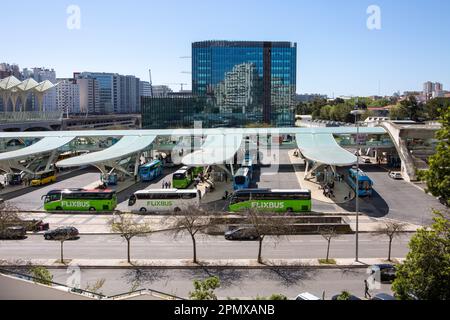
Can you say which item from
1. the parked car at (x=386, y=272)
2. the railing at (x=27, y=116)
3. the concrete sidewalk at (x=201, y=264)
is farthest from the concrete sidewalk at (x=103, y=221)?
the railing at (x=27, y=116)

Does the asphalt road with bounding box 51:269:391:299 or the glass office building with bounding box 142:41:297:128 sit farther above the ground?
the glass office building with bounding box 142:41:297:128

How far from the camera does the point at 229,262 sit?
1848 centimetres

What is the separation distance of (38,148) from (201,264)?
2773 centimetres

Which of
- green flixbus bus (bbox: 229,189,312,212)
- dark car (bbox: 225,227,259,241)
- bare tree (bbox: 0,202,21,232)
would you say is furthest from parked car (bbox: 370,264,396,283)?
bare tree (bbox: 0,202,21,232)

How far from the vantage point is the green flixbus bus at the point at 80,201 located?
27891 millimetres

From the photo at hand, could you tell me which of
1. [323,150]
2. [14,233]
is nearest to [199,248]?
[14,233]

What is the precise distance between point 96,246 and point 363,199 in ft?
60.2

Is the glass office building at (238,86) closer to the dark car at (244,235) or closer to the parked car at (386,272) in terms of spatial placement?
the dark car at (244,235)

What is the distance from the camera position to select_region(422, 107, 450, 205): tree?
1064cm

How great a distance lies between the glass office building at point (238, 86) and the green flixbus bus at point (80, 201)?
6518cm

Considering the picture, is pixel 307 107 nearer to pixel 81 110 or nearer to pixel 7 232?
pixel 81 110

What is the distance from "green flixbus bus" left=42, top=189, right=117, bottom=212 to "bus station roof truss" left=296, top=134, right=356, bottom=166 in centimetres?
1478

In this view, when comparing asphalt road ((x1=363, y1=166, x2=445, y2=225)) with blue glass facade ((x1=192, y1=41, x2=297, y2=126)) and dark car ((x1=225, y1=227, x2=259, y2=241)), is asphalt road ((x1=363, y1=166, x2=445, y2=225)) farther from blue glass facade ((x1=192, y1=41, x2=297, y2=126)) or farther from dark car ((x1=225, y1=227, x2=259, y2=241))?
blue glass facade ((x1=192, y1=41, x2=297, y2=126))

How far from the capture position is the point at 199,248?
20891 millimetres
